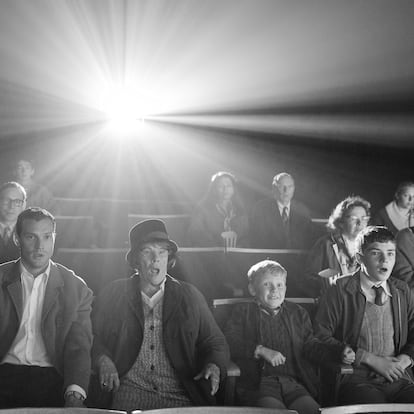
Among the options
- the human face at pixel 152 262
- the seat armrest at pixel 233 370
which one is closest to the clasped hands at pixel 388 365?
the seat armrest at pixel 233 370

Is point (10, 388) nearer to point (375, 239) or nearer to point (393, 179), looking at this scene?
point (375, 239)

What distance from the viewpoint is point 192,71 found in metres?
3.75

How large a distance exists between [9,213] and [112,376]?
90 centimetres

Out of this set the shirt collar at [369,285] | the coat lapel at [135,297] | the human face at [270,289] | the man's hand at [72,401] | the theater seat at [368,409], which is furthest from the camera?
the shirt collar at [369,285]

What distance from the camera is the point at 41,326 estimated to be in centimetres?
276

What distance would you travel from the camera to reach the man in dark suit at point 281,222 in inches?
139

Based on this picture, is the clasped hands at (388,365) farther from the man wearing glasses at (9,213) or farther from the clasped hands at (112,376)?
the man wearing glasses at (9,213)

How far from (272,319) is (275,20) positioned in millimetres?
1844

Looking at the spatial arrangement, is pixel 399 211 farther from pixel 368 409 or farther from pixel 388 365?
pixel 368 409

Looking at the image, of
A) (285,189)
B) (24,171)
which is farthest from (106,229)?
(285,189)

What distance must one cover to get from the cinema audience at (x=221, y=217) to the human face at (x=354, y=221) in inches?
20.8

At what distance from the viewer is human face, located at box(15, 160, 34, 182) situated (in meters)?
3.28

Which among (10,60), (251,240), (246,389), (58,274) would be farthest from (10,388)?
(10,60)

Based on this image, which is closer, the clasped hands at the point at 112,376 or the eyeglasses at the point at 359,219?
the clasped hands at the point at 112,376
